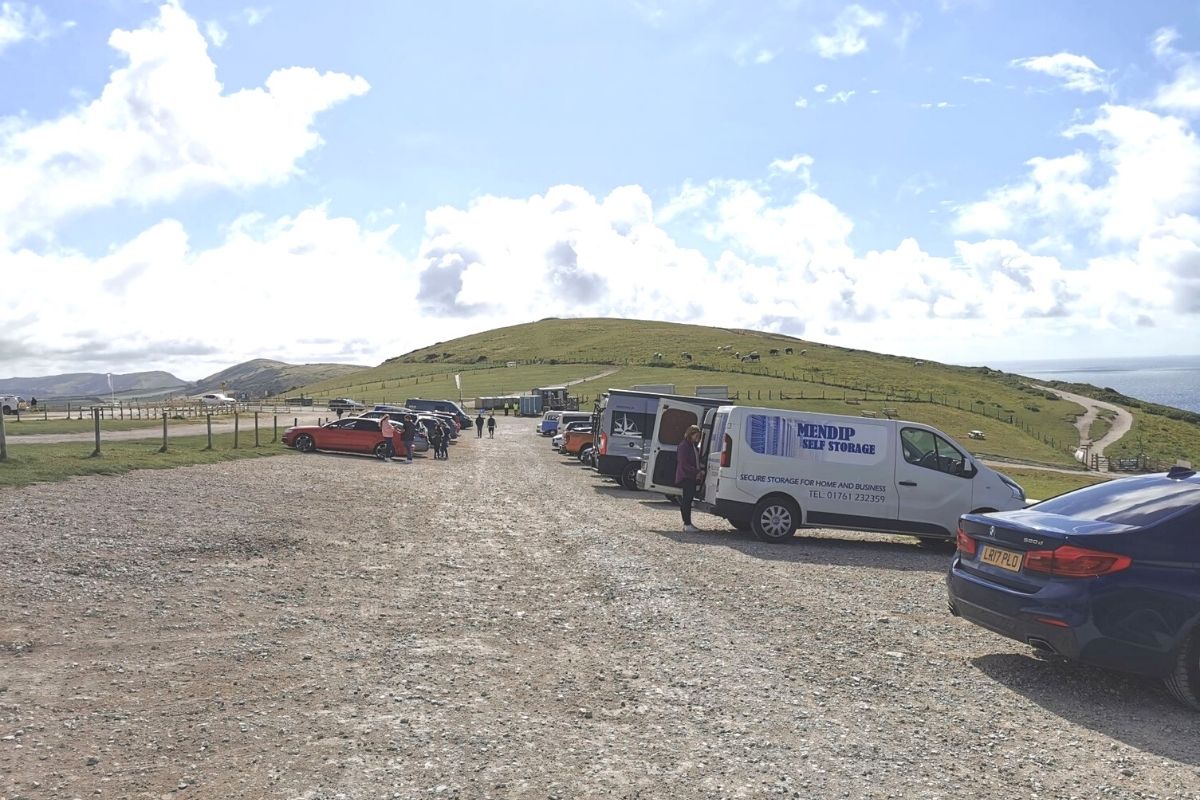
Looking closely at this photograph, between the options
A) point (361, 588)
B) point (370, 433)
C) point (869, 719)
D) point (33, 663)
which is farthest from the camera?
point (370, 433)

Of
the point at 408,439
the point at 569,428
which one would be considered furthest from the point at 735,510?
the point at 569,428

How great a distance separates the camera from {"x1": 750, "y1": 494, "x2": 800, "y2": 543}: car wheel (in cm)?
1459

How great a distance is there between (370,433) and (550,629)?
82.5ft

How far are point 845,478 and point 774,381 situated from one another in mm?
98713

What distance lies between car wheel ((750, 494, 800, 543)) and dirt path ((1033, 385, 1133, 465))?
73.2 meters

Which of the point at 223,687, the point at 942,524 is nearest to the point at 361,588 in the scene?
the point at 223,687

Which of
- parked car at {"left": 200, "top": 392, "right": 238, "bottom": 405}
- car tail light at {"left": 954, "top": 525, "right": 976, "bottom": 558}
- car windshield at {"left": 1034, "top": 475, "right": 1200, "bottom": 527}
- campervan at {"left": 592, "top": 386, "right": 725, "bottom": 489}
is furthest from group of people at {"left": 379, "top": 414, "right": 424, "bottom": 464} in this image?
parked car at {"left": 200, "top": 392, "right": 238, "bottom": 405}

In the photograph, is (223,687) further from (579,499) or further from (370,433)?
(370,433)

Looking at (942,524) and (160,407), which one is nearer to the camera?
(942,524)

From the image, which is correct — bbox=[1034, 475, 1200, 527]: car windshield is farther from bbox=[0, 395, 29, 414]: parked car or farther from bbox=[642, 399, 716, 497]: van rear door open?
bbox=[0, 395, 29, 414]: parked car

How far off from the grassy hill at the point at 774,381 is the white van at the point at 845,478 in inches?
2317

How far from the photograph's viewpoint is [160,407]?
6600 centimetres

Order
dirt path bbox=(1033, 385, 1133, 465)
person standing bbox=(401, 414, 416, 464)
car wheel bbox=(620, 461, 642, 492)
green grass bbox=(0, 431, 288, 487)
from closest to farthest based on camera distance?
green grass bbox=(0, 431, 288, 487) < car wheel bbox=(620, 461, 642, 492) < person standing bbox=(401, 414, 416, 464) < dirt path bbox=(1033, 385, 1133, 465)

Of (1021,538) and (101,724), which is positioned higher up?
(1021,538)
